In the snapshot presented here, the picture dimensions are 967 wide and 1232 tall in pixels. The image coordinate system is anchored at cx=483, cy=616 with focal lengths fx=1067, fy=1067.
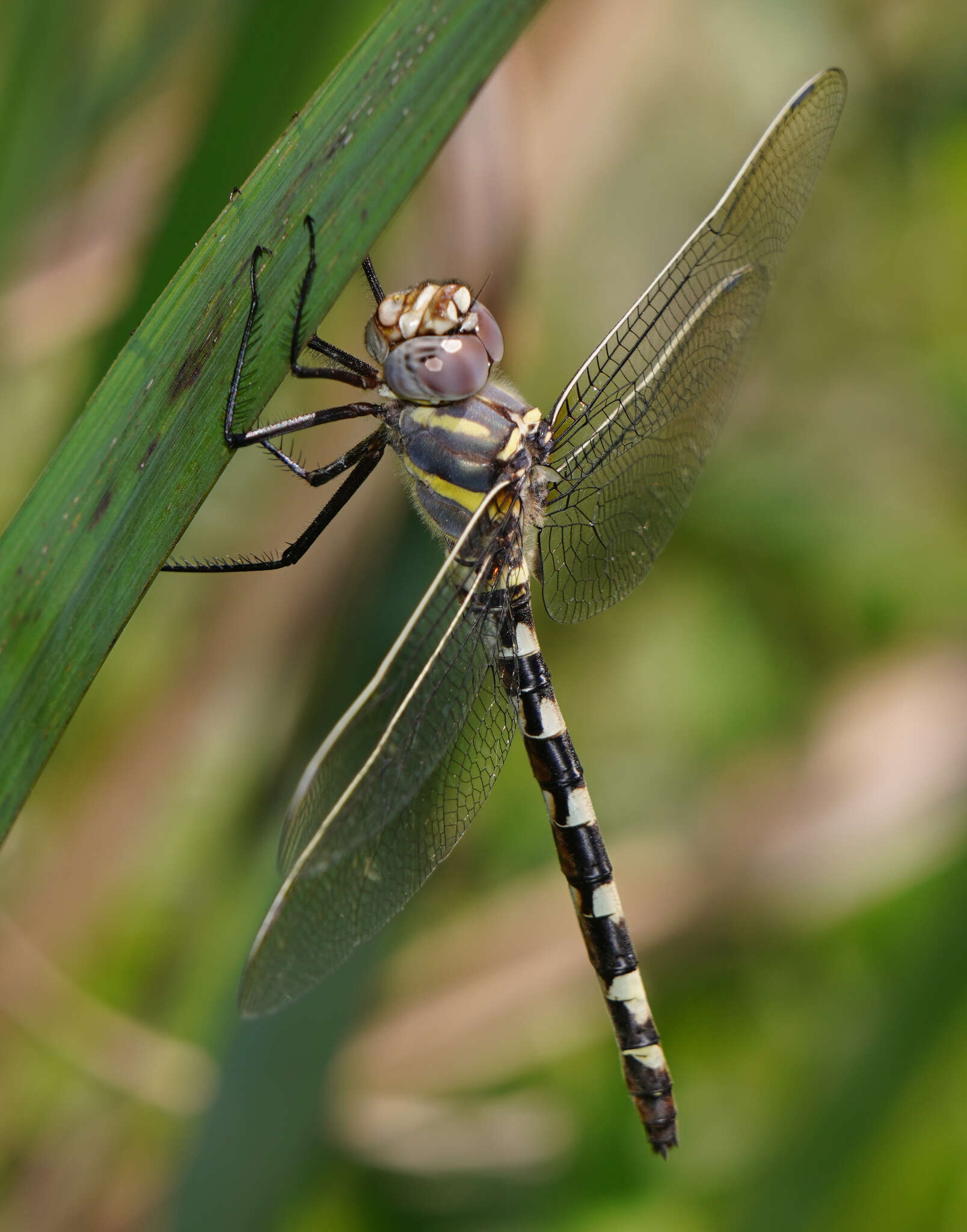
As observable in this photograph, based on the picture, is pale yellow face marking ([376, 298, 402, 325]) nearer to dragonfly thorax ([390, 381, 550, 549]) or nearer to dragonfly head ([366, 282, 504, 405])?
dragonfly head ([366, 282, 504, 405])

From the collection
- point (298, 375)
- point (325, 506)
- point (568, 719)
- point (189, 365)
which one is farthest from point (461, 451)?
point (568, 719)

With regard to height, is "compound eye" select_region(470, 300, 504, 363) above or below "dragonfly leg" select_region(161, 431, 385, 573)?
above

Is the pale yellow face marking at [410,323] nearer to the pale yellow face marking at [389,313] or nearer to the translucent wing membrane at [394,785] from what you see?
the pale yellow face marking at [389,313]

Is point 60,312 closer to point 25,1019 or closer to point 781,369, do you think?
point 25,1019

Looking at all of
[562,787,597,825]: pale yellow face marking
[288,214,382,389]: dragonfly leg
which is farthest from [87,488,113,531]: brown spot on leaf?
[562,787,597,825]: pale yellow face marking

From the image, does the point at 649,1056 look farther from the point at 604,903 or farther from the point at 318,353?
the point at 318,353

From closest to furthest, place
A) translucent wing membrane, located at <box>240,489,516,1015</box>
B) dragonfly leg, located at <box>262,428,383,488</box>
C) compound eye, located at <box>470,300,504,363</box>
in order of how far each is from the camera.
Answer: translucent wing membrane, located at <box>240,489,516,1015</box>
dragonfly leg, located at <box>262,428,383,488</box>
compound eye, located at <box>470,300,504,363</box>

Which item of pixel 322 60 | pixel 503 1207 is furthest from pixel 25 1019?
pixel 322 60
